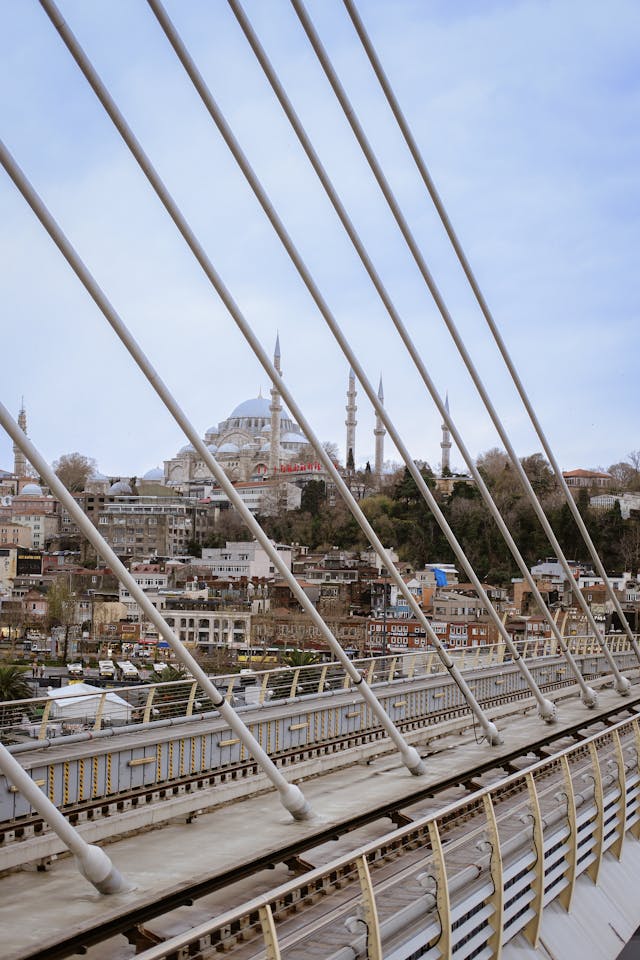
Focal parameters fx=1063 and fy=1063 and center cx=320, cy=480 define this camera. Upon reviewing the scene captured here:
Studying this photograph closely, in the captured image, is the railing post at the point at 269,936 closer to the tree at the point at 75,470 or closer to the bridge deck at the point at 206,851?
the bridge deck at the point at 206,851

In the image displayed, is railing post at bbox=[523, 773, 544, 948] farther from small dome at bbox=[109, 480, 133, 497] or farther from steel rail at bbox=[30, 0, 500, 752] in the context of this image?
small dome at bbox=[109, 480, 133, 497]

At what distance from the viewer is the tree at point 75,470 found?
104 metres

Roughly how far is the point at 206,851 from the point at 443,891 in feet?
7.79

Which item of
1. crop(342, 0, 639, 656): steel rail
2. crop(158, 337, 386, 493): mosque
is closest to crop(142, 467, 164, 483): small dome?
crop(158, 337, 386, 493): mosque

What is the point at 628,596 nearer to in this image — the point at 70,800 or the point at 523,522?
the point at 523,522

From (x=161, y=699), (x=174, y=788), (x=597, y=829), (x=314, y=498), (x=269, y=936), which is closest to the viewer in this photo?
(x=269, y=936)

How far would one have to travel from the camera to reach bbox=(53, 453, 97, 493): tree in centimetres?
10450

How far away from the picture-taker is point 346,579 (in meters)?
67.1

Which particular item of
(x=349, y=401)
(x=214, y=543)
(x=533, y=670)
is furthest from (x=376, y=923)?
(x=349, y=401)

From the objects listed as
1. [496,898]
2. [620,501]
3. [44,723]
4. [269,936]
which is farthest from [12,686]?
[620,501]

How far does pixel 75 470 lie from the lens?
10950 cm

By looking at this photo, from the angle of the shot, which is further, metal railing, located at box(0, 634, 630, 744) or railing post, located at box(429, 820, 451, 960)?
metal railing, located at box(0, 634, 630, 744)

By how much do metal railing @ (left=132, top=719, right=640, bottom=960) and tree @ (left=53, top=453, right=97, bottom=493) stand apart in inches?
3814

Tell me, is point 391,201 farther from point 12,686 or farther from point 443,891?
point 12,686
